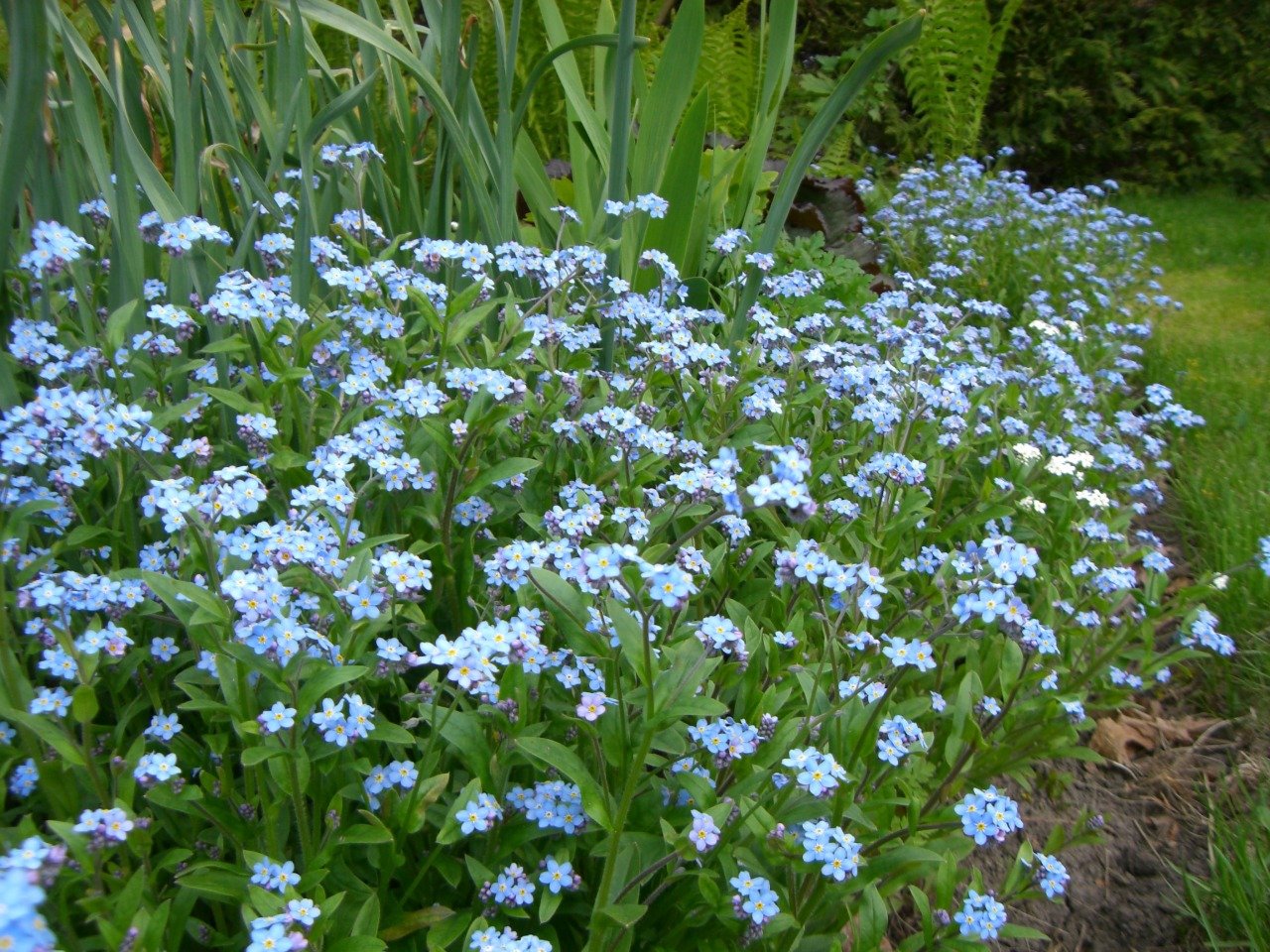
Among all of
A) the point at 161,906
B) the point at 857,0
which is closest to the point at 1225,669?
the point at 161,906

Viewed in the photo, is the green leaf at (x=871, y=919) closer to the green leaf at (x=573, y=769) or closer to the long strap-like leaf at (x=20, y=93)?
the green leaf at (x=573, y=769)

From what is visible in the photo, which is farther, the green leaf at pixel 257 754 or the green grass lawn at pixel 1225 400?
the green grass lawn at pixel 1225 400

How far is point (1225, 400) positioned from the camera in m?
4.17

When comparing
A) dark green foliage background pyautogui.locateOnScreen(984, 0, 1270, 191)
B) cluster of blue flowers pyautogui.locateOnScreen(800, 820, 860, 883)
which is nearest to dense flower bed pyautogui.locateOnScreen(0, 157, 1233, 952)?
cluster of blue flowers pyautogui.locateOnScreen(800, 820, 860, 883)

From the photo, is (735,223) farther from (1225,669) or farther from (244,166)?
(1225,669)

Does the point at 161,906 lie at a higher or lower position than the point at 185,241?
lower

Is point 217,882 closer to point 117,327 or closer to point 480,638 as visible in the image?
point 480,638

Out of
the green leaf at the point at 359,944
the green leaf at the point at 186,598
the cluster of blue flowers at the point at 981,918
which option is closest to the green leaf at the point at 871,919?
the cluster of blue flowers at the point at 981,918

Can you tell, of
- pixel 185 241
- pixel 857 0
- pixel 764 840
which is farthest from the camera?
pixel 857 0

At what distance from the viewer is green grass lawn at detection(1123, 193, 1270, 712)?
9.52ft

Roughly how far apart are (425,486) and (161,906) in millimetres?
796

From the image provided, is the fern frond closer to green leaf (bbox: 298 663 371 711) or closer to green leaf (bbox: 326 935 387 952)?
green leaf (bbox: 298 663 371 711)

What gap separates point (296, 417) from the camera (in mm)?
2016

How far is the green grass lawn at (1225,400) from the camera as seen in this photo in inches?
114
